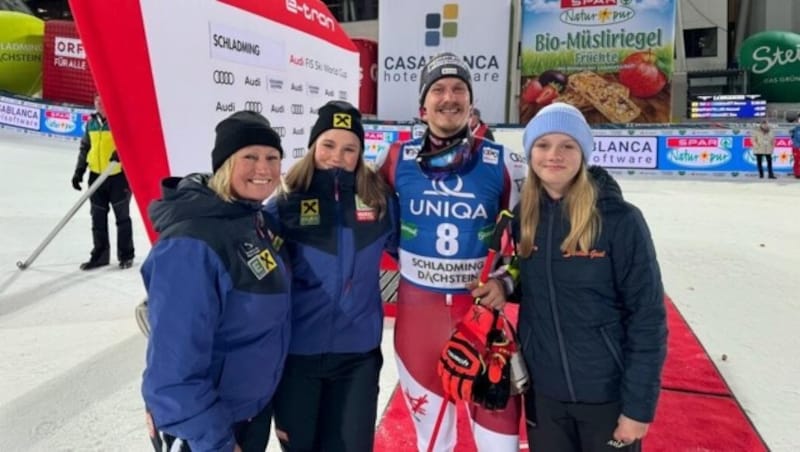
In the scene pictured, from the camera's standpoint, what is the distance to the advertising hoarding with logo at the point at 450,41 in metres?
17.6

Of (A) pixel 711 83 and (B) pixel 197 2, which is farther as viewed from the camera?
(A) pixel 711 83

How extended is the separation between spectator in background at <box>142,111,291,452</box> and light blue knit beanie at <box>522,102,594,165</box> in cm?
80

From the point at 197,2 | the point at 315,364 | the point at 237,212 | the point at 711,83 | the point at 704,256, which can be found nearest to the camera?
the point at 237,212

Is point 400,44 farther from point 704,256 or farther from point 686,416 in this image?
point 686,416

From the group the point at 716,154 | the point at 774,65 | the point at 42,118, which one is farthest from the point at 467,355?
the point at 774,65

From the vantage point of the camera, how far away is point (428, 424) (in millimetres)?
2047

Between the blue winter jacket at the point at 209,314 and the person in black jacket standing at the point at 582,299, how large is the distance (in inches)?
27.3

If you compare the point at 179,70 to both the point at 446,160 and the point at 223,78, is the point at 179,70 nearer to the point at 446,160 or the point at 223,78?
the point at 223,78

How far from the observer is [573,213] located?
1.60 meters

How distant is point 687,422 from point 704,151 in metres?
12.2

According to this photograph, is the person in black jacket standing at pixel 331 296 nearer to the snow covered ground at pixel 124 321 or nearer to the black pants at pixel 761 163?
the snow covered ground at pixel 124 321

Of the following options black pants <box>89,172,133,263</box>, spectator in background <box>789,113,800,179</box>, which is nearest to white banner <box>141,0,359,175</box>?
black pants <box>89,172,133,263</box>

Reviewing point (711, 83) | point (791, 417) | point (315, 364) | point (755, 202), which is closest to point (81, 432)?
point (315, 364)

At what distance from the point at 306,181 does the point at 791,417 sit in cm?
263
